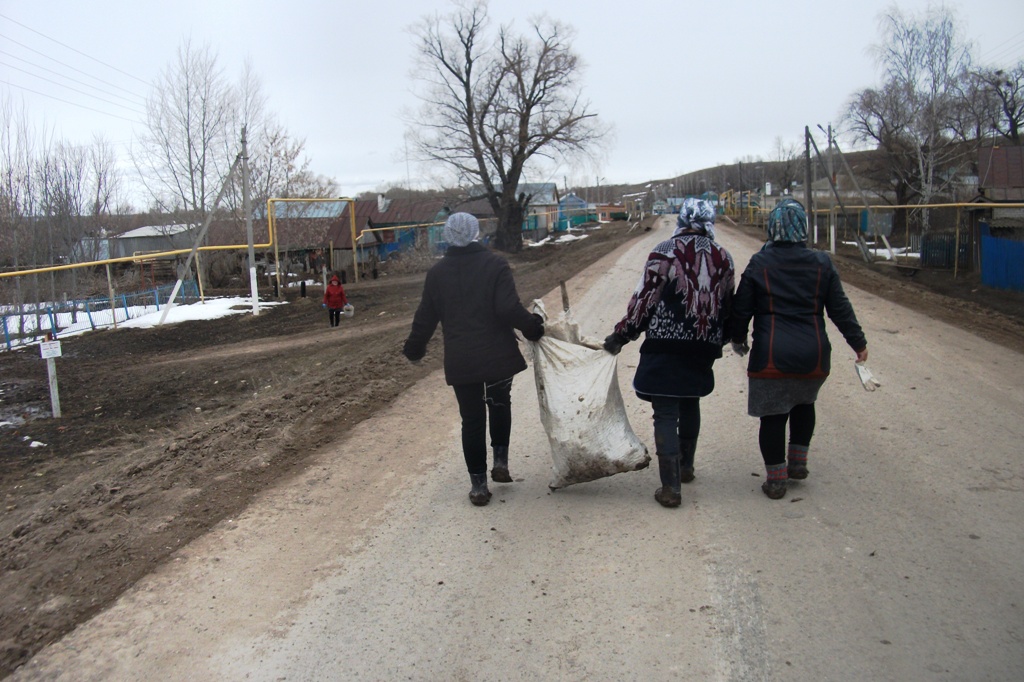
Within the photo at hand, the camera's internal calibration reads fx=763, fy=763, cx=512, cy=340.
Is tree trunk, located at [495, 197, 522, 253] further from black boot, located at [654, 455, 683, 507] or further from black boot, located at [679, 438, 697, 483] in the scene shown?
black boot, located at [654, 455, 683, 507]

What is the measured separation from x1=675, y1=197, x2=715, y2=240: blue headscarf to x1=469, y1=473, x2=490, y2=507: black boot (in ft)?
6.07

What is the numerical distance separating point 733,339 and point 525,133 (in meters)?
39.5

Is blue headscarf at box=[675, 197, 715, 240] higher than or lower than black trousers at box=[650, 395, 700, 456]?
higher

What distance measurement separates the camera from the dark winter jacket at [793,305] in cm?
413

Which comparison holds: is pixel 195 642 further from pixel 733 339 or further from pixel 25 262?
pixel 25 262

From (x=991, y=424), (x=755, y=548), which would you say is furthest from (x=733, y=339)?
(x=991, y=424)

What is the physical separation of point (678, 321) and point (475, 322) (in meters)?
1.14

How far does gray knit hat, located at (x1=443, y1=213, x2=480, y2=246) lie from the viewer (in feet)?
14.4

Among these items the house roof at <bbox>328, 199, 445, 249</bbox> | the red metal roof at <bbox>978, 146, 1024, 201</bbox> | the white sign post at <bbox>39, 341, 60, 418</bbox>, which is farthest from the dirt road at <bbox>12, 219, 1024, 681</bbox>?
the house roof at <bbox>328, 199, 445, 249</bbox>

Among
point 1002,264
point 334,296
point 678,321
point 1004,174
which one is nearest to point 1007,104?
point 1004,174

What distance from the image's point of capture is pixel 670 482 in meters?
4.30

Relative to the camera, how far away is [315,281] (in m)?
32.7

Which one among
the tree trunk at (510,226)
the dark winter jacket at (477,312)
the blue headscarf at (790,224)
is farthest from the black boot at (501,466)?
the tree trunk at (510,226)

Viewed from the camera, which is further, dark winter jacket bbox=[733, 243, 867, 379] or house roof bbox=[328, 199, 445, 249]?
house roof bbox=[328, 199, 445, 249]
